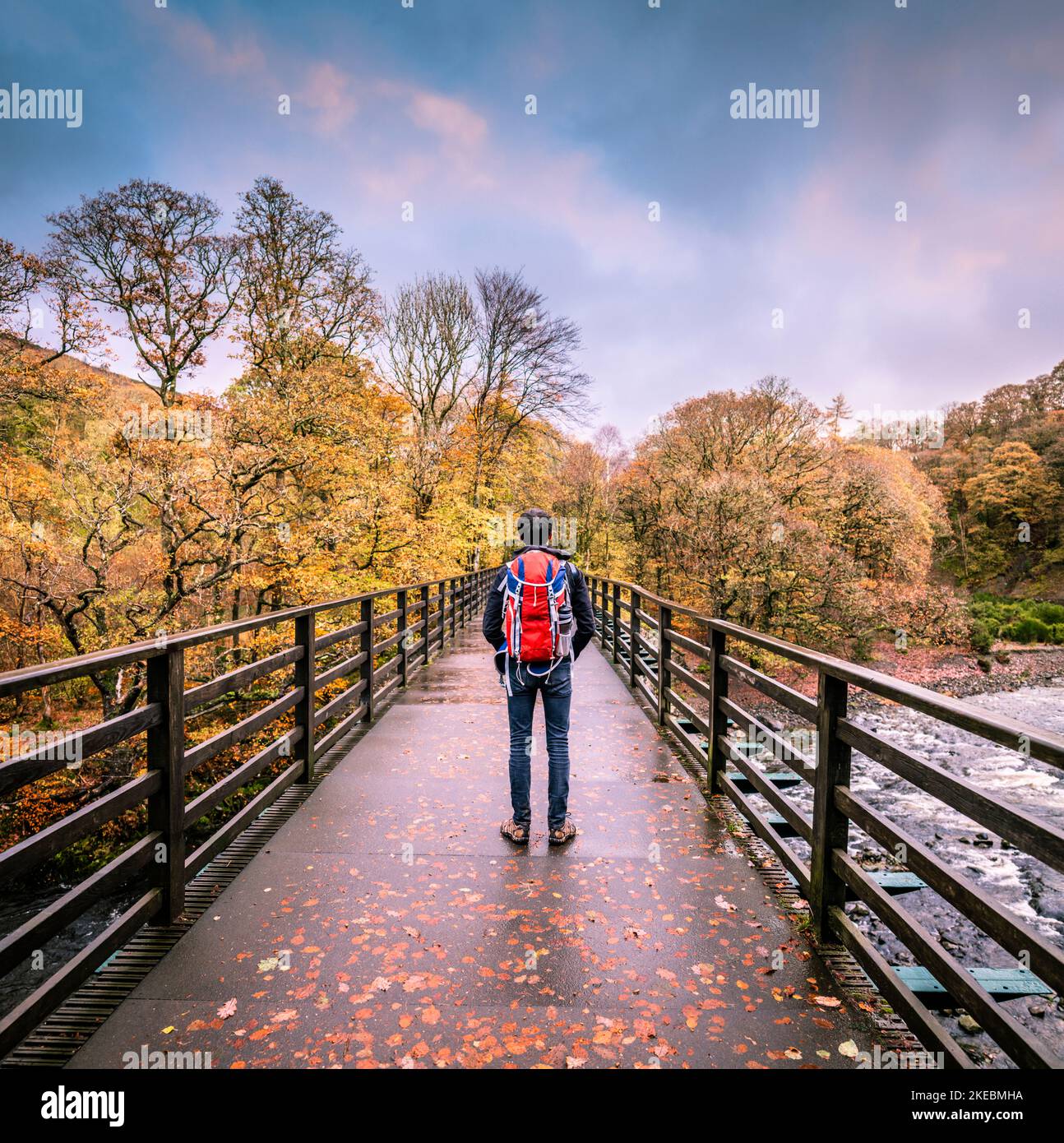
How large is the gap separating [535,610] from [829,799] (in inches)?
66.7

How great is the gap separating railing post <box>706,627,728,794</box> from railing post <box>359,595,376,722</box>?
129 inches

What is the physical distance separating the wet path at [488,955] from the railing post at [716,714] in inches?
10.4

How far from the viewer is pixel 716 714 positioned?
13.4ft

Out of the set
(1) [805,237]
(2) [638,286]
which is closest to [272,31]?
(1) [805,237]

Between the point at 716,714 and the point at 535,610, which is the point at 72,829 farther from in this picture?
the point at 716,714

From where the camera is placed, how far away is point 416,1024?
200 centimetres

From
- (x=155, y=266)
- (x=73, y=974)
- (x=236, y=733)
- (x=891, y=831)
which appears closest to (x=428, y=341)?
(x=155, y=266)

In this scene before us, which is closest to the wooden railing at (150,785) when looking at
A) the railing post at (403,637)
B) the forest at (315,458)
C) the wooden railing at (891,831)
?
the wooden railing at (891,831)

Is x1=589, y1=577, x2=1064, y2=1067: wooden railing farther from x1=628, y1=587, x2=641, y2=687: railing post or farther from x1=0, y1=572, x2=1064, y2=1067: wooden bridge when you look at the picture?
x1=628, y1=587, x2=641, y2=687: railing post

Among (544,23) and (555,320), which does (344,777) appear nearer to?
(544,23)

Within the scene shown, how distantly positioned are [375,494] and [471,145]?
2339cm

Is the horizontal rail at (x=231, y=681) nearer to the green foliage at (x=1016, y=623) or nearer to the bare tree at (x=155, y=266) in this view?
the bare tree at (x=155, y=266)

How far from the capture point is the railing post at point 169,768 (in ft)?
8.36

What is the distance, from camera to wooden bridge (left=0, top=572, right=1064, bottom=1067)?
1.85m
